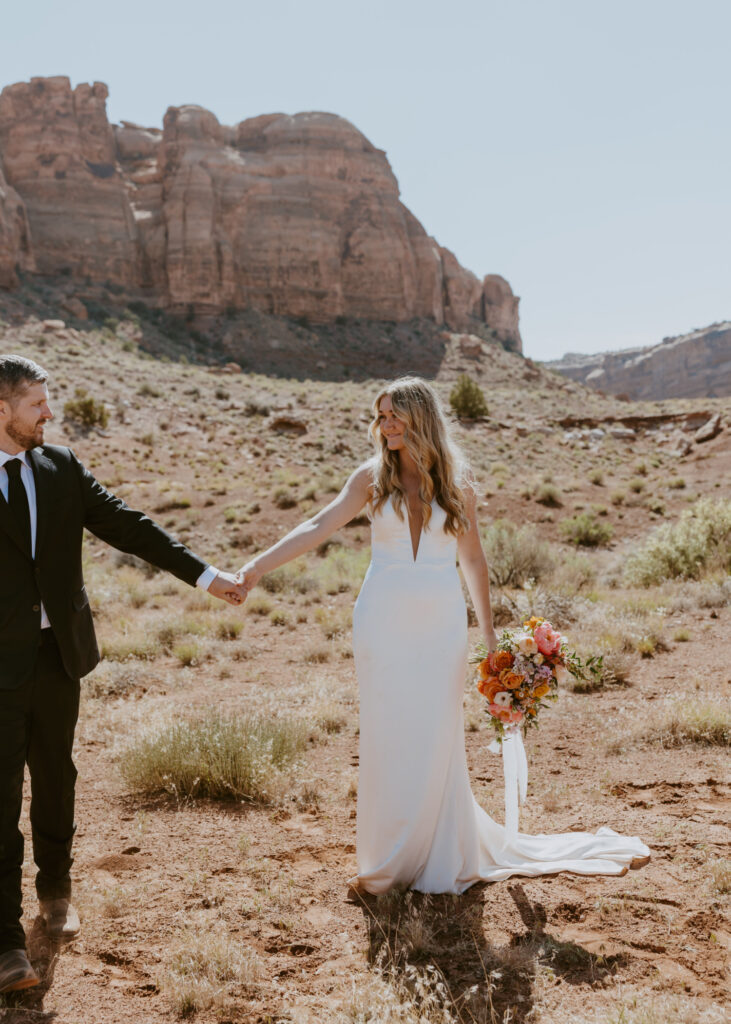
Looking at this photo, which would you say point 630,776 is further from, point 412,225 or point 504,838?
point 412,225

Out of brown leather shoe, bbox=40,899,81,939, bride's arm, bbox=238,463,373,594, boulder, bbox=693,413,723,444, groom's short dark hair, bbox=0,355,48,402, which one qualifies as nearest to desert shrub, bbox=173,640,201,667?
bride's arm, bbox=238,463,373,594

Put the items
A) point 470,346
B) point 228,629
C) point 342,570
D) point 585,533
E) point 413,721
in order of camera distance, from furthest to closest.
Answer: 1. point 470,346
2. point 585,533
3. point 342,570
4. point 228,629
5. point 413,721

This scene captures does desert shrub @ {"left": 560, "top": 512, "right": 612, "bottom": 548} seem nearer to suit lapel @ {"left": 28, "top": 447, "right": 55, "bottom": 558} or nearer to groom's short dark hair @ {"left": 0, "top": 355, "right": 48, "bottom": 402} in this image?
suit lapel @ {"left": 28, "top": 447, "right": 55, "bottom": 558}

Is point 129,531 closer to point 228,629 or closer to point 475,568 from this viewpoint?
point 475,568

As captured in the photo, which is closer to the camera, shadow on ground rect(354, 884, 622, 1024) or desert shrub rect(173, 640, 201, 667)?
shadow on ground rect(354, 884, 622, 1024)

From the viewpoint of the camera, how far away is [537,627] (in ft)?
12.7

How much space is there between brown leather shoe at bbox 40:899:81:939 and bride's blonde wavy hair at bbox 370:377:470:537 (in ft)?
8.07

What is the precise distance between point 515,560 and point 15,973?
1060 cm

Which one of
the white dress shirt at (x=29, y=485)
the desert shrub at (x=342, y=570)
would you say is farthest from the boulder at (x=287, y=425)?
the white dress shirt at (x=29, y=485)

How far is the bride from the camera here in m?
3.70

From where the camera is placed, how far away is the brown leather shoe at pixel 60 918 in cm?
359

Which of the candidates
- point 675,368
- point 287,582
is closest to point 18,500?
point 287,582

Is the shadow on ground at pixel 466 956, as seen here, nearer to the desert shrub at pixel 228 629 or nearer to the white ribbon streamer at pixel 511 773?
the white ribbon streamer at pixel 511 773

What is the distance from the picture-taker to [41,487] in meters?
3.38
